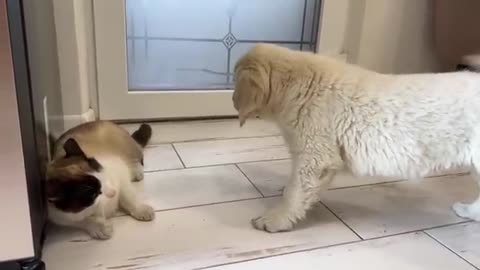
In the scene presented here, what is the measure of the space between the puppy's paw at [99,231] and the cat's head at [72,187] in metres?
0.09

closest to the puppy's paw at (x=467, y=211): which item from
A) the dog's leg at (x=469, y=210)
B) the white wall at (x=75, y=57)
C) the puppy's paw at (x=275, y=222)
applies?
the dog's leg at (x=469, y=210)

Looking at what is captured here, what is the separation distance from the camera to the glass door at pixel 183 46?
1996 millimetres

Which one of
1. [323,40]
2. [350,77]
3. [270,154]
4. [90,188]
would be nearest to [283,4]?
[323,40]

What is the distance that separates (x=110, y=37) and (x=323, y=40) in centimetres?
96

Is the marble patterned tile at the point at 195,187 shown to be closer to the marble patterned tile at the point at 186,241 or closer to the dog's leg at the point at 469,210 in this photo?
the marble patterned tile at the point at 186,241

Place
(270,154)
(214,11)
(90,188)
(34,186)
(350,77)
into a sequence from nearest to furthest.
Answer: (34,186) → (90,188) → (350,77) → (270,154) → (214,11)

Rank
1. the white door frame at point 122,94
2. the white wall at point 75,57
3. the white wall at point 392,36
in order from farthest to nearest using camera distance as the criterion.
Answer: the white wall at point 392,36, the white door frame at point 122,94, the white wall at point 75,57

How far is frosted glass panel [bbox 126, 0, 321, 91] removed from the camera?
6.73 ft

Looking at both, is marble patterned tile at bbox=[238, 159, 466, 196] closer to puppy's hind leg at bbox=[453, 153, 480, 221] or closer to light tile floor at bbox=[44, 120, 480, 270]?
light tile floor at bbox=[44, 120, 480, 270]

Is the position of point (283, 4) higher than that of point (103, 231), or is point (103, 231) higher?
point (283, 4)

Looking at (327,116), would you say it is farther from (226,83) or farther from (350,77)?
(226,83)

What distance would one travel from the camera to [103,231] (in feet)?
4.09

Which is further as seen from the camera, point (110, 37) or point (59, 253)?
point (110, 37)

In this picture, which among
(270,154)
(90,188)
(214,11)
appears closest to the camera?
(90,188)
